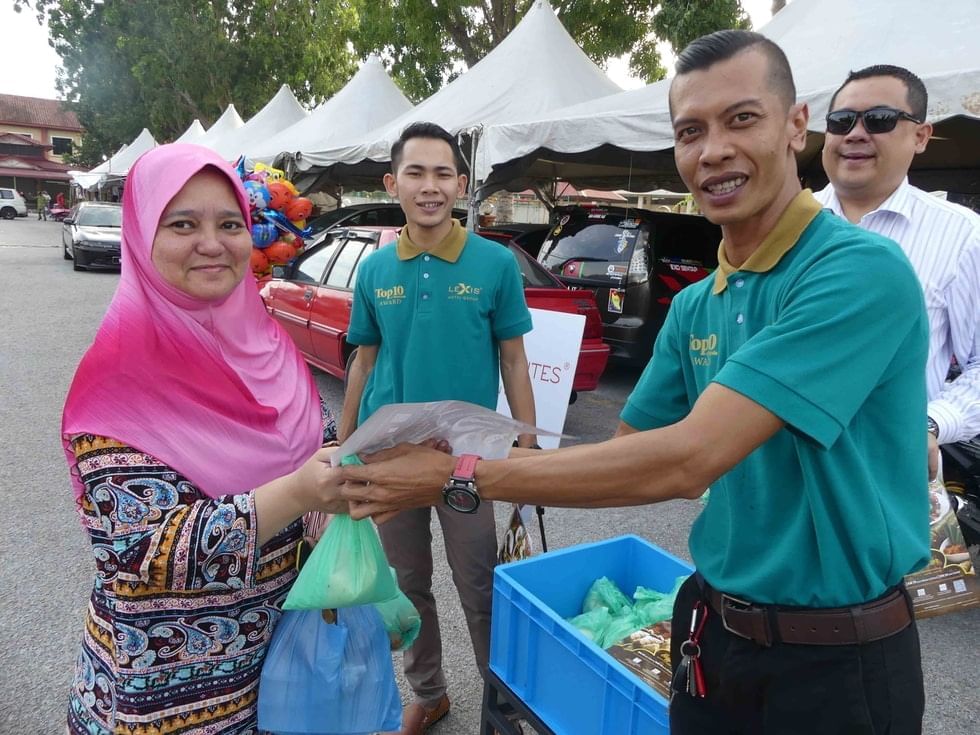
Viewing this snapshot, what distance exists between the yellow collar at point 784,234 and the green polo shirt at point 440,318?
1.41 m

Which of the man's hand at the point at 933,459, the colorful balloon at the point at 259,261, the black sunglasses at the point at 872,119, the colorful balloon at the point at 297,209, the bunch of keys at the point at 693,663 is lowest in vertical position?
the bunch of keys at the point at 693,663

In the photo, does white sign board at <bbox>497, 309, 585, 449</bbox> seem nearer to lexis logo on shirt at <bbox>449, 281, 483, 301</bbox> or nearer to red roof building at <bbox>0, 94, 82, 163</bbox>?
lexis logo on shirt at <bbox>449, 281, 483, 301</bbox>

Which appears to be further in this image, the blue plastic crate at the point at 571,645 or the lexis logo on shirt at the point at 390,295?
the lexis logo on shirt at the point at 390,295

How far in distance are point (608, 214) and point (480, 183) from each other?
1.39 m

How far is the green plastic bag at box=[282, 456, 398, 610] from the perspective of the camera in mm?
1367

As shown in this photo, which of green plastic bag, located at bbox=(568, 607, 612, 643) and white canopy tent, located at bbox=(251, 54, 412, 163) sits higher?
white canopy tent, located at bbox=(251, 54, 412, 163)

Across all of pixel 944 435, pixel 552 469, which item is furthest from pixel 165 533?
pixel 944 435

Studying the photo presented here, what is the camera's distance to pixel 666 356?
1550 millimetres

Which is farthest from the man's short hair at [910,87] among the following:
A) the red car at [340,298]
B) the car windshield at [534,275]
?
the car windshield at [534,275]

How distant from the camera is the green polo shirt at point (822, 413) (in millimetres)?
1049

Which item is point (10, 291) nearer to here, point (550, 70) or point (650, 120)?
point (550, 70)

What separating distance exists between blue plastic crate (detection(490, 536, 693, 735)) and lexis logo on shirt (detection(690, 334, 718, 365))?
2.45 feet

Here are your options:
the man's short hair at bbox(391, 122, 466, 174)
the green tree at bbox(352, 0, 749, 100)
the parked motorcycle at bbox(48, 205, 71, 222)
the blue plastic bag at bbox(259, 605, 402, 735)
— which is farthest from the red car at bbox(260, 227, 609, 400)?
the parked motorcycle at bbox(48, 205, 71, 222)

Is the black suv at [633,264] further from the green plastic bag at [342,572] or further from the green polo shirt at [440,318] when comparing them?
the green plastic bag at [342,572]
